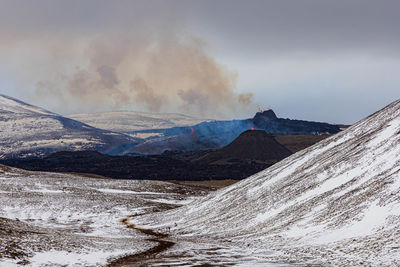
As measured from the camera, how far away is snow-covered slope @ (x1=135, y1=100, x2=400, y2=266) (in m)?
42.1

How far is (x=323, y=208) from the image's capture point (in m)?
57.5

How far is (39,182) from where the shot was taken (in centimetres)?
13000

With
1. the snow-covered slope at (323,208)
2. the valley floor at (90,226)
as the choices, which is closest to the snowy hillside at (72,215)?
the valley floor at (90,226)

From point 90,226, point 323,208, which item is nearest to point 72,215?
point 90,226

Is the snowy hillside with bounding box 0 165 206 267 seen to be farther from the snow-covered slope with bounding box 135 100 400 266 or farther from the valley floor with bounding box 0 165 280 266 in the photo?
the snow-covered slope with bounding box 135 100 400 266

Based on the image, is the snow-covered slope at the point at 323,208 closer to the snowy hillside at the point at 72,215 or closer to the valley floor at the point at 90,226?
the valley floor at the point at 90,226

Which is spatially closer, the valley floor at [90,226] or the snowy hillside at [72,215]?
the valley floor at [90,226]

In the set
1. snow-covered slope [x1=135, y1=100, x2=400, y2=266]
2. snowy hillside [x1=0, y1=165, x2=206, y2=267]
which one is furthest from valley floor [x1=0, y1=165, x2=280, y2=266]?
snow-covered slope [x1=135, y1=100, x2=400, y2=266]

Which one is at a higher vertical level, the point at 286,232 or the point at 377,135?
the point at 377,135

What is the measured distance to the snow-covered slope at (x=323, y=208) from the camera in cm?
4206

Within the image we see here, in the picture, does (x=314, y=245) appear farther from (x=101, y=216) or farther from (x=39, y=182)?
(x=39, y=182)

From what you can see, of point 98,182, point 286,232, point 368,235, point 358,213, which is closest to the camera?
point 368,235

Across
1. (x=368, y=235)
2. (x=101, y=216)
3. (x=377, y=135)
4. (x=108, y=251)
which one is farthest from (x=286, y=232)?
(x=101, y=216)

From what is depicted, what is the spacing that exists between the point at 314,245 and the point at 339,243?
2.86m
